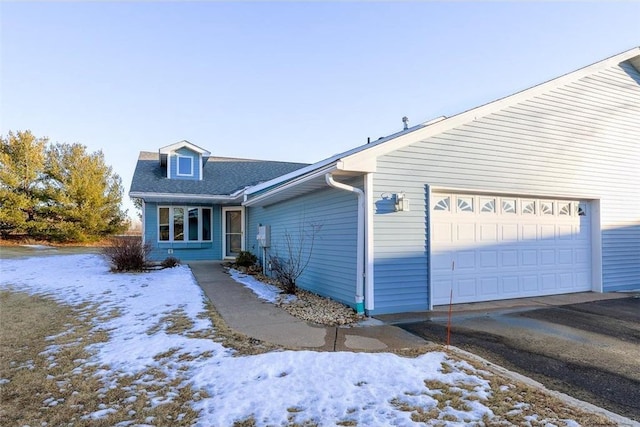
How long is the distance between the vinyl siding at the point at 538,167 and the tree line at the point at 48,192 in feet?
79.2

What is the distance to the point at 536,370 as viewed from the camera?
4.07 m

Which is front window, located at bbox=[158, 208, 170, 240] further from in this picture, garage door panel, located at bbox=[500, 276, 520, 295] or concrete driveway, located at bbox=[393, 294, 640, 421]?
garage door panel, located at bbox=[500, 276, 520, 295]

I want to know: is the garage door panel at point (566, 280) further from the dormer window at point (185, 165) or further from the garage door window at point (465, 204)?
the dormer window at point (185, 165)

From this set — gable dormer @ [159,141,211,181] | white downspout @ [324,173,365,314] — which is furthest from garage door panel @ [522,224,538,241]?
gable dormer @ [159,141,211,181]

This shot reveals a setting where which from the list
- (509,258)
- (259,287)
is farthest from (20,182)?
(509,258)

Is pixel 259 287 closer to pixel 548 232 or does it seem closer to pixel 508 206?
pixel 508 206

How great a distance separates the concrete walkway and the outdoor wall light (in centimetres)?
203

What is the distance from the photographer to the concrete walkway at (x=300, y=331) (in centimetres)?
486

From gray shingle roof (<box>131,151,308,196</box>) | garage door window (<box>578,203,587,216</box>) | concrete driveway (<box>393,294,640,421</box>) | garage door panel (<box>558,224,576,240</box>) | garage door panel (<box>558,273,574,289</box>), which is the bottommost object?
concrete driveway (<box>393,294,640,421</box>)

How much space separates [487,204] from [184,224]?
39.6 ft

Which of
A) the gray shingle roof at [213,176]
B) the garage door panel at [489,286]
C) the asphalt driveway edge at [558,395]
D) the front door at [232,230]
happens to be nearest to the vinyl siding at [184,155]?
the gray shingle roof at [213,176]

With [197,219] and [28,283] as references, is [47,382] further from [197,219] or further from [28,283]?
[197,219]

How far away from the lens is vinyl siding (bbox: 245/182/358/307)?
6.96 m

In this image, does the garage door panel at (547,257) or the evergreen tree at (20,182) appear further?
the evergreen tree at (20,182)
